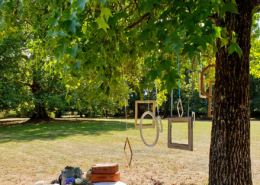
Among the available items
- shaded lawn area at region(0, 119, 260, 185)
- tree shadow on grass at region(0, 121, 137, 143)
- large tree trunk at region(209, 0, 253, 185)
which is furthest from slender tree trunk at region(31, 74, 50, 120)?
large tree trunk at region(209, 0, 253, 185)

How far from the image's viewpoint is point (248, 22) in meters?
3.82

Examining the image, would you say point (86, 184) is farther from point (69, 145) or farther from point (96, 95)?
point (69, 145)

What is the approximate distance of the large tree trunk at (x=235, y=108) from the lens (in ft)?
12.4

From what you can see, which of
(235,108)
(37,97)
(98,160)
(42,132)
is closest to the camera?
(235,108)

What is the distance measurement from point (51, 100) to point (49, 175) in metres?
13.0

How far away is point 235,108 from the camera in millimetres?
3768

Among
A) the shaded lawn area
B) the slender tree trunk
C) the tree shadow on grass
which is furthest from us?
the slender tree trunk

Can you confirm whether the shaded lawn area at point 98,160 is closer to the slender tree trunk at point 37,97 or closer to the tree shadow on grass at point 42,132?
the tree shadow on grass at point 42,132

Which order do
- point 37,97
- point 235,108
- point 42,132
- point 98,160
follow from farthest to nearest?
point 37,97, point 42,132, point 98,160, point 235,108

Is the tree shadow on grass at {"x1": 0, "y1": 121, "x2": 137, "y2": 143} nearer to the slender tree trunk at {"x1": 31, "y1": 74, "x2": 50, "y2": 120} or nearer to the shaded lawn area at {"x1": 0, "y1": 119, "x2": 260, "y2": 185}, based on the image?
the shaded lawn area at {"x1": 0, "y1": 119, "x2": 260, "y2": 185}

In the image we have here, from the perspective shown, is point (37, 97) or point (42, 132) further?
point (37, 97)

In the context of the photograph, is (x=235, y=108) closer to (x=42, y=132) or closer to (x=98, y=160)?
(x=98, y=160)

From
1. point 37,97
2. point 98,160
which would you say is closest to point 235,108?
point 98,160

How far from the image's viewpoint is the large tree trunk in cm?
378
